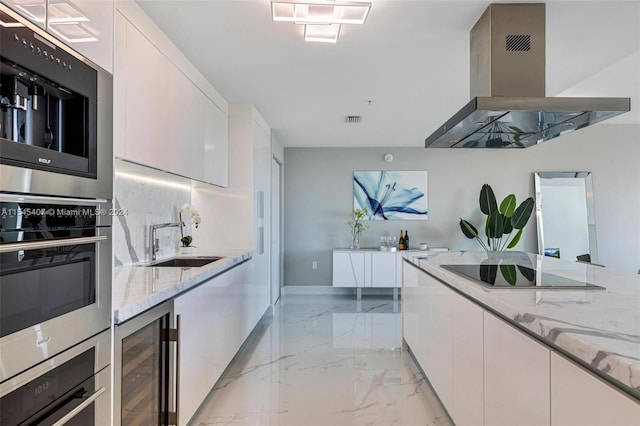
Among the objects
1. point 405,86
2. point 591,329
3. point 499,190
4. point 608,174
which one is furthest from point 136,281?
point 608,174

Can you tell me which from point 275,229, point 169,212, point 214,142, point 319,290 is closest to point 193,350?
point 169,212

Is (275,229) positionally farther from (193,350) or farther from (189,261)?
(193,350)

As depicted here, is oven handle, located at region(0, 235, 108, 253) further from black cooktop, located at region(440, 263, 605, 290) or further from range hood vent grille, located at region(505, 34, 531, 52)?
range hood vent grille, located at region(505, 34, 531, 52)

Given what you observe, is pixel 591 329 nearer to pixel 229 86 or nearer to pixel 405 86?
pixel 405 86

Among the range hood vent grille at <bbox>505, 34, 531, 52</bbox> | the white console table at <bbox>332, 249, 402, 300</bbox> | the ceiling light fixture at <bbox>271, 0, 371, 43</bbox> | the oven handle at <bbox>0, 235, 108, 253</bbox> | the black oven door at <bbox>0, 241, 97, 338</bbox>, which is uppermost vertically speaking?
the ceiling light fixture at <bbox>271, 0, 371, 43</bbox>

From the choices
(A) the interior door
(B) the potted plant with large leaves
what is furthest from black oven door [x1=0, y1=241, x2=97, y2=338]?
(B) the potted plant with large leaves

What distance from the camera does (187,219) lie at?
3.45m

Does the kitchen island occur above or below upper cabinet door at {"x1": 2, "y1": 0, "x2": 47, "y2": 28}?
below

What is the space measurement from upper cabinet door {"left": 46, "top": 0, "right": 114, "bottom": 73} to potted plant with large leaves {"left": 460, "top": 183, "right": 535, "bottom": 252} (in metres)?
5.18


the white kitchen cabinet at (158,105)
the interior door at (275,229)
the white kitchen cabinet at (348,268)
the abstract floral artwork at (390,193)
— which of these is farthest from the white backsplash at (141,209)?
the abstract floral artwork at (390,193)

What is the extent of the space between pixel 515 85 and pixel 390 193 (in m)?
3.87

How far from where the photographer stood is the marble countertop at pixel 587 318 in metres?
0.83

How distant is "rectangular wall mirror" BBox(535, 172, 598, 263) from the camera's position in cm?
558

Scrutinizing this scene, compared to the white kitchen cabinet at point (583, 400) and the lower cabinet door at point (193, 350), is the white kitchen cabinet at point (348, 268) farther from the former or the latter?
the white kitchen cabinet at point (583, 400)
